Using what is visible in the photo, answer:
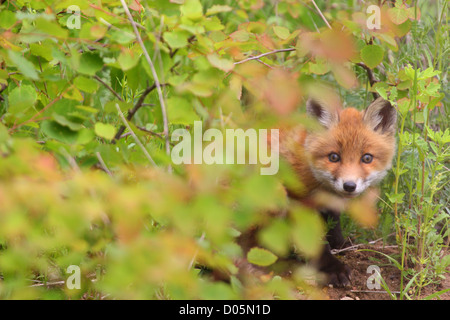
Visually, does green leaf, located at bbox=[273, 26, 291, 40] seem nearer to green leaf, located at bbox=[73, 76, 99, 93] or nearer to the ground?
green leaf, located at bbox=[73, 76, 99, 93]

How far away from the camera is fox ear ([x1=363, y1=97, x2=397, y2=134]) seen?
11.1 ft

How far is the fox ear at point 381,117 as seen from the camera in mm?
3393

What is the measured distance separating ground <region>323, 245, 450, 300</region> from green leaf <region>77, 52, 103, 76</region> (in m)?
1.74

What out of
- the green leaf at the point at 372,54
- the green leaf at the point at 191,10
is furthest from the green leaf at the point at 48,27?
the green leaf at the point at 372,54

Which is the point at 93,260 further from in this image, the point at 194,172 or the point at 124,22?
the point at 124,22

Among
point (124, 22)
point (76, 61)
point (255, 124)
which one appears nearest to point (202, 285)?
point (255, 124)

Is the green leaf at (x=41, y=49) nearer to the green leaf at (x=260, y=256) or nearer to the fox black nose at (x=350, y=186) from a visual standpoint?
the green leaf at (x=260, y=256)

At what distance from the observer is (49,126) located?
2131 mm

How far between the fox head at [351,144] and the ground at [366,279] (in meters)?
0.49

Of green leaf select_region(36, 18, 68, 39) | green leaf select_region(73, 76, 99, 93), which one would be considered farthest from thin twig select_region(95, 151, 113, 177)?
green leaf select_region(36, 18, 68, 39)

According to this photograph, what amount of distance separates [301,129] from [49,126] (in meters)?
1.85

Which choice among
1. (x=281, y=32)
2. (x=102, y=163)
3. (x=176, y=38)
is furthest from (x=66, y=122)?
(x=281, y=32)

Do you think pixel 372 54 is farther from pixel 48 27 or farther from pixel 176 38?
pixel 48 27

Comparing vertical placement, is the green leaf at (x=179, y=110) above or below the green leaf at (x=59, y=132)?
above
